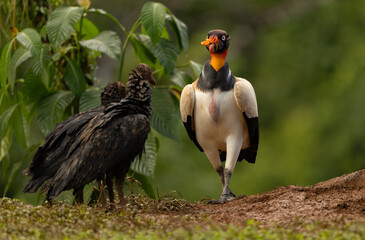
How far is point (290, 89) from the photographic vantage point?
58.0 ft

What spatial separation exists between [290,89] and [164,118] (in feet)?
31.7

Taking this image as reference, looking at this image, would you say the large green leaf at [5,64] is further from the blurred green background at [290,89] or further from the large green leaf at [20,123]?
the blurred green background at [290,89]

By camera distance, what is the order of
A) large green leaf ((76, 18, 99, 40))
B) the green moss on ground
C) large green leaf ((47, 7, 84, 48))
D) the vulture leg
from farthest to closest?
large green leaf ((76, 18, 99, 40))
large green leaf ((47, 7, 84, 48))
the vulture leg
the green moss on ground

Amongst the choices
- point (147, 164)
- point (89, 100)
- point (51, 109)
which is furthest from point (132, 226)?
point (51, 109)

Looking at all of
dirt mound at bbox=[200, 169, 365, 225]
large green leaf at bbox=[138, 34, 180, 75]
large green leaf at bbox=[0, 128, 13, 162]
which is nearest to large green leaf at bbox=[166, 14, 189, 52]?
large green leaf at bbox=[138, 34, 180, 75]

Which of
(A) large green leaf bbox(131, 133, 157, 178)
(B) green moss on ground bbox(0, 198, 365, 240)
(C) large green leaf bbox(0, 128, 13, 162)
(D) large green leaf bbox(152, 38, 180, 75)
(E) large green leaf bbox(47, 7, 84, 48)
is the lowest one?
(B) green moss on ground bbox(0, 198, 365, 240)

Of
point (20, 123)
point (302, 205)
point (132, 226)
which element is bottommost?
point (132, 226)

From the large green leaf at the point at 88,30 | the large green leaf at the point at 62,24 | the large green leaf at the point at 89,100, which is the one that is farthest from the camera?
the large green leaf at the point at 88,30

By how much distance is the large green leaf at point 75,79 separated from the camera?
8.43 meters

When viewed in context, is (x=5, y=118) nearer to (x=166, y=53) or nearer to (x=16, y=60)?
(x=16, y=60)

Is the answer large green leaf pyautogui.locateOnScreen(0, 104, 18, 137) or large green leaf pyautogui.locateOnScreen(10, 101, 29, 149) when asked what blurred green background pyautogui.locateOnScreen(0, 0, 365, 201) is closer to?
large green leaf pyautogui.locateOnScreen(10, 101, 29, 149)

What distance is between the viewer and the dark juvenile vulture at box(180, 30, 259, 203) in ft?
22.1

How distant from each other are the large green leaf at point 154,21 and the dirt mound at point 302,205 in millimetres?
2480

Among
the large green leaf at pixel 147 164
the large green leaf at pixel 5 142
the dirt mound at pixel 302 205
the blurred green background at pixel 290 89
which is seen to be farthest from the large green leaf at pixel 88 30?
the blurred green background at pixel 290 89
